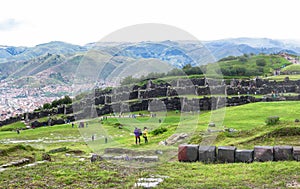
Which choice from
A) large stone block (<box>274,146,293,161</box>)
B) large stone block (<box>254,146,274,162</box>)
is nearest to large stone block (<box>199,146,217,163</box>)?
large stone block (<box>254,146,274,162</box>)

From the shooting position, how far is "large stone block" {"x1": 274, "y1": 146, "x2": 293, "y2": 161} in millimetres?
12977

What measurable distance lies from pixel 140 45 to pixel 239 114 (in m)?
17.7

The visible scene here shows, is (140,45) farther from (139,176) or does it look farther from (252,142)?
(252,142)

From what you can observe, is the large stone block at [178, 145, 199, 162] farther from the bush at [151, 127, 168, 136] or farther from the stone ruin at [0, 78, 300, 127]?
the stone ruin at [0, 78, 300, 127]

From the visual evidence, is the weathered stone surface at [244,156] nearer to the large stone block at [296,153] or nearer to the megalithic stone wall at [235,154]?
the megalithic stone wall at [235,154]

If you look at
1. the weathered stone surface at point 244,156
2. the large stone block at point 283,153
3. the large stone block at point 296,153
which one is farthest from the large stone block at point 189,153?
the large stone block at point 296,153

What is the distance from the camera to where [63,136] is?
36250 millimetres

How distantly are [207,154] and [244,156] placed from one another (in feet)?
4.72

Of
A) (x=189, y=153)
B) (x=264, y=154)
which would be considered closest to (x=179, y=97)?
(x=189, y=153)

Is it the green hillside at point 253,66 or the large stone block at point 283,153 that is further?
the green hillside at point 253,66

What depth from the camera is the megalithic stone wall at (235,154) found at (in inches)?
513

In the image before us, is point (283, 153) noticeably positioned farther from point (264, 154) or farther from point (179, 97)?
point (179, 97)

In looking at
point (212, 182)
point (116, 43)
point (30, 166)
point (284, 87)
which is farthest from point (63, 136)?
point (284, 87)

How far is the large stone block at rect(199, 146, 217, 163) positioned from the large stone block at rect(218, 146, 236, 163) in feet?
0.77
